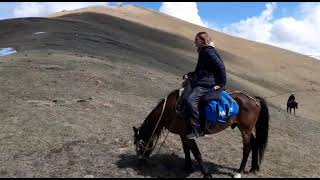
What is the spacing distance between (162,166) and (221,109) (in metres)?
1.82

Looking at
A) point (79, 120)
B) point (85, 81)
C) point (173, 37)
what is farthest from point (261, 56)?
point (79, 120)

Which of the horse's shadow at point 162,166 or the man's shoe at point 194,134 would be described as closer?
the man's shoe at point 194,134

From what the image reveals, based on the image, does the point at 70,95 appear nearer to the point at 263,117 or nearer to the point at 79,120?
the point at 79,120

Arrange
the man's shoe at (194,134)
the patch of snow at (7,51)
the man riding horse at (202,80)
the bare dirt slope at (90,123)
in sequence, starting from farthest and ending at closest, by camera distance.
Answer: the patch of snow at (7,51) → the bare dirt slope at (90,123) → the man's shoe at (194,134) → the man riding horse at (202,80)

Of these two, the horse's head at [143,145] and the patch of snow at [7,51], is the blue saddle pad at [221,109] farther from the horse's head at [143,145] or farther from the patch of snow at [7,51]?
the patch of snow at [7,51]

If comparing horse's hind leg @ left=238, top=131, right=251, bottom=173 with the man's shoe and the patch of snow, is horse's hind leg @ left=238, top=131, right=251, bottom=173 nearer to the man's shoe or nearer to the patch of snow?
the man's shoe

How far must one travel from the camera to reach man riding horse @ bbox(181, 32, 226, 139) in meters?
9.84

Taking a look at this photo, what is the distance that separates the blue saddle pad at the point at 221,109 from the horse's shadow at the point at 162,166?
1.25 m

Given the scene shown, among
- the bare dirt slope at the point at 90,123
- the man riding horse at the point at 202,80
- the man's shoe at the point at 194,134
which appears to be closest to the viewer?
the man riding horse at the point at 202,80

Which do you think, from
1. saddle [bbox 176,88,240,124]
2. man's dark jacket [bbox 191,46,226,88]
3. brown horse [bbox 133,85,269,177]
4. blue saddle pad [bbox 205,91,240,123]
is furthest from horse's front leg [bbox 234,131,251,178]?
man's dark jacket [bbox 191,46,226,88]

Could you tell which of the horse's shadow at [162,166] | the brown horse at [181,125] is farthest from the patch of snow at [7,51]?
the brown horse at [181,125]

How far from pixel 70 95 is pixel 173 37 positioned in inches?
2001

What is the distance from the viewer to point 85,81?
68.4 feet

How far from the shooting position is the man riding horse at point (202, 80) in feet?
32.3
